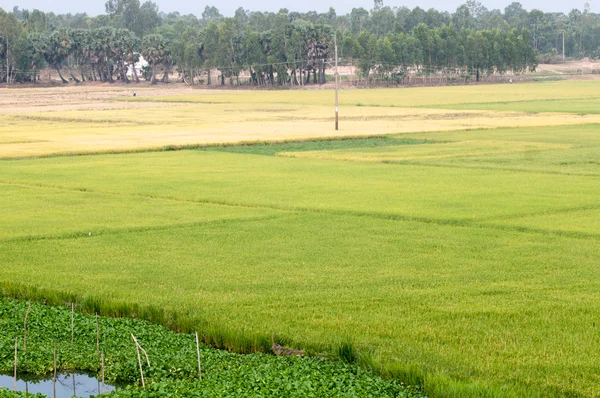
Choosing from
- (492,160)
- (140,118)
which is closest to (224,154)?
(492,160)

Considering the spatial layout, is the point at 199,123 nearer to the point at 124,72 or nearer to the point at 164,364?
the point at 164,364

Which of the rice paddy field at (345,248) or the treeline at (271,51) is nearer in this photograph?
the rice paddy field at (345,248)

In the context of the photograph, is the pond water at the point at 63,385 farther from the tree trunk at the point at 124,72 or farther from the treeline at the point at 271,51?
the tree trunk at the point at 124,72

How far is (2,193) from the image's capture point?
2995 centimetres

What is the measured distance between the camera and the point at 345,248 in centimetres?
2003

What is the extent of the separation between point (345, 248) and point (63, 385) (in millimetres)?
8609

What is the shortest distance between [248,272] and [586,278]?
606 centimetres

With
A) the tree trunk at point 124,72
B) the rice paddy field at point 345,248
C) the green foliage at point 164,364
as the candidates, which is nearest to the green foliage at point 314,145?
the rice paddy field at point 345,248

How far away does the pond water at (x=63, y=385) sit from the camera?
40.4 ft

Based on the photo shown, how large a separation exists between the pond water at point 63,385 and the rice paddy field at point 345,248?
1998 millimetres

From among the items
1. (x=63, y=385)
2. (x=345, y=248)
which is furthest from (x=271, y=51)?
(x=63, y=385)

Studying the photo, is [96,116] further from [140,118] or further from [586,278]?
[586,278]

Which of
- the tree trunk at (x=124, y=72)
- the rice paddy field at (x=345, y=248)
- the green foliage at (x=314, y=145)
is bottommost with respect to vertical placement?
the green foliage at (x=314, y=145)

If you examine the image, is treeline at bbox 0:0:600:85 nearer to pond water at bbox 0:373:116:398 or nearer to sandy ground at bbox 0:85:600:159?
sandy ground at bbox 0:85:600:159
